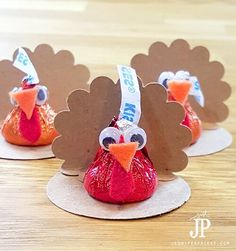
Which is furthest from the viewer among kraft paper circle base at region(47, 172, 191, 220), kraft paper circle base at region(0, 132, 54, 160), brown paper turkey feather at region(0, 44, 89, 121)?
brown paper turkey feather at region(0, 44, 89, 121)

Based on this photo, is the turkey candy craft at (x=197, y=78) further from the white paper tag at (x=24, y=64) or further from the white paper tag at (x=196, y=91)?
the white paper tag at (x=24, y=64)

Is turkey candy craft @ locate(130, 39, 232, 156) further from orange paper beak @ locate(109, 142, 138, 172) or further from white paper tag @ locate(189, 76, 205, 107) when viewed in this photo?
orange paper beak @ locate(109, 142, 138, 172)

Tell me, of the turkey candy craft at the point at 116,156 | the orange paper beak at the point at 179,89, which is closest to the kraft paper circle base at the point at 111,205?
the turkey candy craft at the point at 116,156

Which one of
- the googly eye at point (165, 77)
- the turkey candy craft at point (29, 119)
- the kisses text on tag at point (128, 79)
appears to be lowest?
the turkey candy craft at point (29, 119)

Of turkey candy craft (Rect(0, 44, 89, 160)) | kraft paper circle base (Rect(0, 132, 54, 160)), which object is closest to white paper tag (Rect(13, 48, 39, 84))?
turkey candy craft (Rect(0, 44, 89, 160))

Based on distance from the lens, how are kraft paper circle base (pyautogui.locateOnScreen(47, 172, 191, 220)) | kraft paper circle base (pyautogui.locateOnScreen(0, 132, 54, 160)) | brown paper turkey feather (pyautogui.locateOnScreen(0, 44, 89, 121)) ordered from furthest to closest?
brown paper turkey feather (pyautogui.locateOnScreen(0, 44, 89, 121)) → kraft paper circle base (pyautogui.locateOnScreen(0, 132, 54, 160)) → kraft paper circle base (pyautogui.locateOnScreen(47, 172, 191, 220))

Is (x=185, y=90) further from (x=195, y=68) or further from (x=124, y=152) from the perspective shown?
(x=124, y=152)

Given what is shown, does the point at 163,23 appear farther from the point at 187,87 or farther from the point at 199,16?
the point at 187,87
